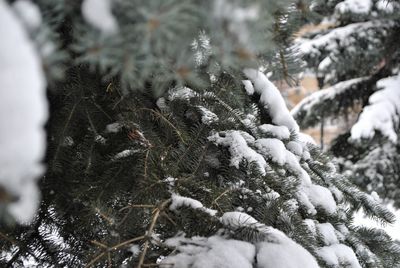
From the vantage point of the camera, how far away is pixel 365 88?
13.3ft

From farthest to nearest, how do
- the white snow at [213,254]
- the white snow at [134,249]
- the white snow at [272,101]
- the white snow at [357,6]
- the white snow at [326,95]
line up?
the white snow at [326,95] → the white snow at [357,6] → the white snow at [272,101] → the white snow at [134,249] → the white snow at [213,254]

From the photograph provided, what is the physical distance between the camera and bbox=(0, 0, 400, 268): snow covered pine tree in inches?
26.2

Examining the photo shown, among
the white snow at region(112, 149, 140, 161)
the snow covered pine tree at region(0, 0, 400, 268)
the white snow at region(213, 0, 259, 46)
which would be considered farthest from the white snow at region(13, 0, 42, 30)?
the white snow at region(112, 149, 140, 161)

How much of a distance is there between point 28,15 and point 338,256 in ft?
2.62

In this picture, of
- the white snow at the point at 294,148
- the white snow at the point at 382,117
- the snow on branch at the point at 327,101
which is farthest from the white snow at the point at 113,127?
the snow on branch at the point at 327,101

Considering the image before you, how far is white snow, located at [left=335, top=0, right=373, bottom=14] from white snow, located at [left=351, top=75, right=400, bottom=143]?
2.23 feet

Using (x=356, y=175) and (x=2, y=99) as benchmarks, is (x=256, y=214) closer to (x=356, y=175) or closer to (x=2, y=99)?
(x=2, y=99)

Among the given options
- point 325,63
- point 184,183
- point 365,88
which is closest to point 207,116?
point 184,183

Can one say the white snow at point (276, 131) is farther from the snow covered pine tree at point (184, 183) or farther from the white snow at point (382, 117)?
the white snow at point (382, 117)

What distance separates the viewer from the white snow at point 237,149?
89cm

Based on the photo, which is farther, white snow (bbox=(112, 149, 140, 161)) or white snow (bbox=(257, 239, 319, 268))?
white snow (bbox=(112, 149, 140, 161))

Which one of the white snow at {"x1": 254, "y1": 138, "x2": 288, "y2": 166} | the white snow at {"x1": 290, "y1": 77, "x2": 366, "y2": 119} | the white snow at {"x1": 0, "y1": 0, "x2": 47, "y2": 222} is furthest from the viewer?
the white snow at {"x1": 290, "y1": 77, "x2": 366, "y2": 119}

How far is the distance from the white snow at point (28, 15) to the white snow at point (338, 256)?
2.34 feet

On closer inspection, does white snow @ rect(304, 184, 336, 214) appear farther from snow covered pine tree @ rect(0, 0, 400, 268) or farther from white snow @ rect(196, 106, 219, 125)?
white snow @ rect(196, 106, 219, 125)
